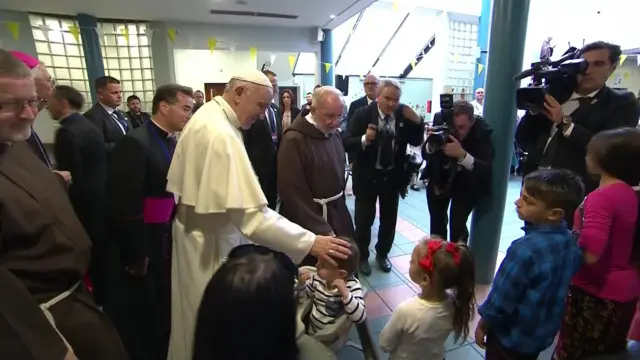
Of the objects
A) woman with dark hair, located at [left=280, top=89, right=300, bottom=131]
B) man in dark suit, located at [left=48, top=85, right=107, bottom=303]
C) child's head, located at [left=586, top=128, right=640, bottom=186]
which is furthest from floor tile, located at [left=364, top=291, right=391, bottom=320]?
woman with dark hair, located at [left=280, top=89, right=300, bottom=131]

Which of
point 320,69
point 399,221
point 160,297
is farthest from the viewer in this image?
point 320,69

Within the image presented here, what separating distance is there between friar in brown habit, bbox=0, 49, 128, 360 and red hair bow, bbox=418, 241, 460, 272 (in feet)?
3.60

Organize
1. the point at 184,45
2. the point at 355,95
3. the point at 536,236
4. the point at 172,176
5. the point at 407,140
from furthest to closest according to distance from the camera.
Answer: the point at 355,95
the point at 184,45
the point at 407,140
the point at 172,176
the point at 536,236

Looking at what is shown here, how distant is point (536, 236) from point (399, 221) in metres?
3.11

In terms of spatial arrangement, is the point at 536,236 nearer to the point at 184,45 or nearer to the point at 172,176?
the point at 172,176

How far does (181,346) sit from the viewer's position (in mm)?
1574

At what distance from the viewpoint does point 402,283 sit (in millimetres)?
2812

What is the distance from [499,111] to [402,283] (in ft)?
4.89

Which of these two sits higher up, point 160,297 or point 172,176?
point 172,176

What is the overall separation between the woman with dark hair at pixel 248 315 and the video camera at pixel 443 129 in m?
1.89

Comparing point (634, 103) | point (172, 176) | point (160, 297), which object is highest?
point (634, 103)

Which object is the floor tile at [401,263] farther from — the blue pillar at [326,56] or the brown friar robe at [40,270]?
the blue pillar at [326,56]

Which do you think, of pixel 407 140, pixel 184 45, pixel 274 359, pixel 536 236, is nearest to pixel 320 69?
pixel 184 45

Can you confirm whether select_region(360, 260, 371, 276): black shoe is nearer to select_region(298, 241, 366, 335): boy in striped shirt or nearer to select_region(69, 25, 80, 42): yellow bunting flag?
select_region(298, 241, 366, 335): boy in striped shirt
